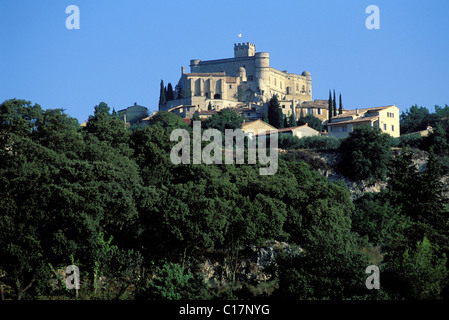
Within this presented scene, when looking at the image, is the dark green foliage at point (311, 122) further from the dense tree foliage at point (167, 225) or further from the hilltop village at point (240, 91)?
the dense tree foliage at point (167, 225)

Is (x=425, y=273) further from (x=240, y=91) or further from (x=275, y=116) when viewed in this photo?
(x=240, y=91)

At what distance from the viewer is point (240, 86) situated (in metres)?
114

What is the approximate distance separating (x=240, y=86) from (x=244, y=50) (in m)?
12.5

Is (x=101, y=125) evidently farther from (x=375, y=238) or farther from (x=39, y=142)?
(x=375, y=238)

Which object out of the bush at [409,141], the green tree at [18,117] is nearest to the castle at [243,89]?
the bush at [409,141]

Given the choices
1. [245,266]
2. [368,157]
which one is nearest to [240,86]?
[368,157]

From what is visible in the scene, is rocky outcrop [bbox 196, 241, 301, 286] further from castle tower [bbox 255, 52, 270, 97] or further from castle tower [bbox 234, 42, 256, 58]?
castle tower [bbox 234, 42, 256, 58]

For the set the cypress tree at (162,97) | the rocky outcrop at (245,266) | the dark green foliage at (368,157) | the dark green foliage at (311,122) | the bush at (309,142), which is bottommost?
the rocky outcrop at (245,266)

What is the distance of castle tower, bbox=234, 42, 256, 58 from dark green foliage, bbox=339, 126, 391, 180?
7032 centimetres

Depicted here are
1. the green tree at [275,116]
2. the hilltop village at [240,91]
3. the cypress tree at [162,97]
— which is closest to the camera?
the green tree at [275,116]

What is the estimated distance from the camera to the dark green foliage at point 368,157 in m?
53.7

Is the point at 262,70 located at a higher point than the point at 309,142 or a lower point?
higher

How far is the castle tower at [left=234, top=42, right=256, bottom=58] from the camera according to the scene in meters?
124

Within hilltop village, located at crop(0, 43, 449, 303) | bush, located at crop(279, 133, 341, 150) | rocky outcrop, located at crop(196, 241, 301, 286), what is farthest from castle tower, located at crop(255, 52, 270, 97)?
rocky outcrop, located at crop(196, 241, 301, 286)
